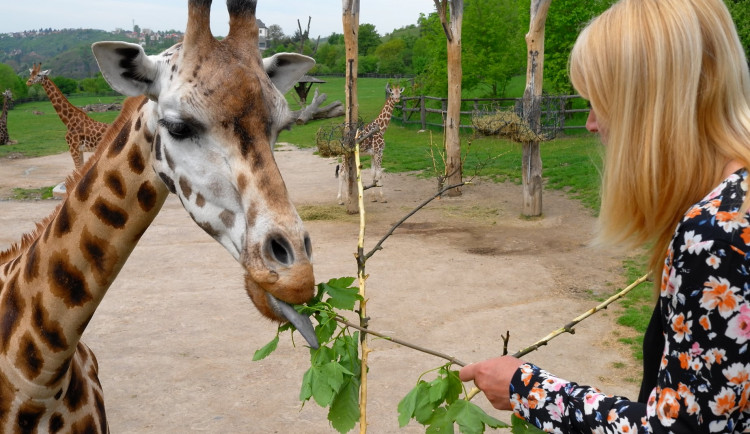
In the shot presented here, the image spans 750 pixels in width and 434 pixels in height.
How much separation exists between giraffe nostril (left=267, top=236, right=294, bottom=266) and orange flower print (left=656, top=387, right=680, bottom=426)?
1024 mm

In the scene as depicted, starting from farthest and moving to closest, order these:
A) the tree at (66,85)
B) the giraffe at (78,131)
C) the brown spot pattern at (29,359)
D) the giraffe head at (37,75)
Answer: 1. the tree at (66,85)
2. the giraffe head at (37,75)
3. the giraffe at (78,131)
4. the brown spot pattern at (29,359)

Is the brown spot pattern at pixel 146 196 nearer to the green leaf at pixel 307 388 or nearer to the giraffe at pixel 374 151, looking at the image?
the green leaf at pixel 307 388

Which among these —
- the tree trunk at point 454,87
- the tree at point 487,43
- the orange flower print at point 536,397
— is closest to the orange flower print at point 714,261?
the orange flower print at point 536,397

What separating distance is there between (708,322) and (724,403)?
14 centimetres

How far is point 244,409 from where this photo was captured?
455 cm

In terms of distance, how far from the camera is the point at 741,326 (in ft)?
3.59

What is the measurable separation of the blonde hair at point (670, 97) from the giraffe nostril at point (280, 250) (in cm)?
92

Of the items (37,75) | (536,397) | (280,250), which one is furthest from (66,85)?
(536,397)

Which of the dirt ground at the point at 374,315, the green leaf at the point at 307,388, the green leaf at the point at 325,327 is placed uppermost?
the green leaf at the point at 325,327

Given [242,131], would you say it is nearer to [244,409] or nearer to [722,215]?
Answer: [722,215]

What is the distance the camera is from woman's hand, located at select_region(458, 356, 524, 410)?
1521 mm

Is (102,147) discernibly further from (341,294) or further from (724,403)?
(724,403)

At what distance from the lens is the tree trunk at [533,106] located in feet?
31.5

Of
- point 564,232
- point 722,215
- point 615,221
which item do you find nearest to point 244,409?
point 615,221
